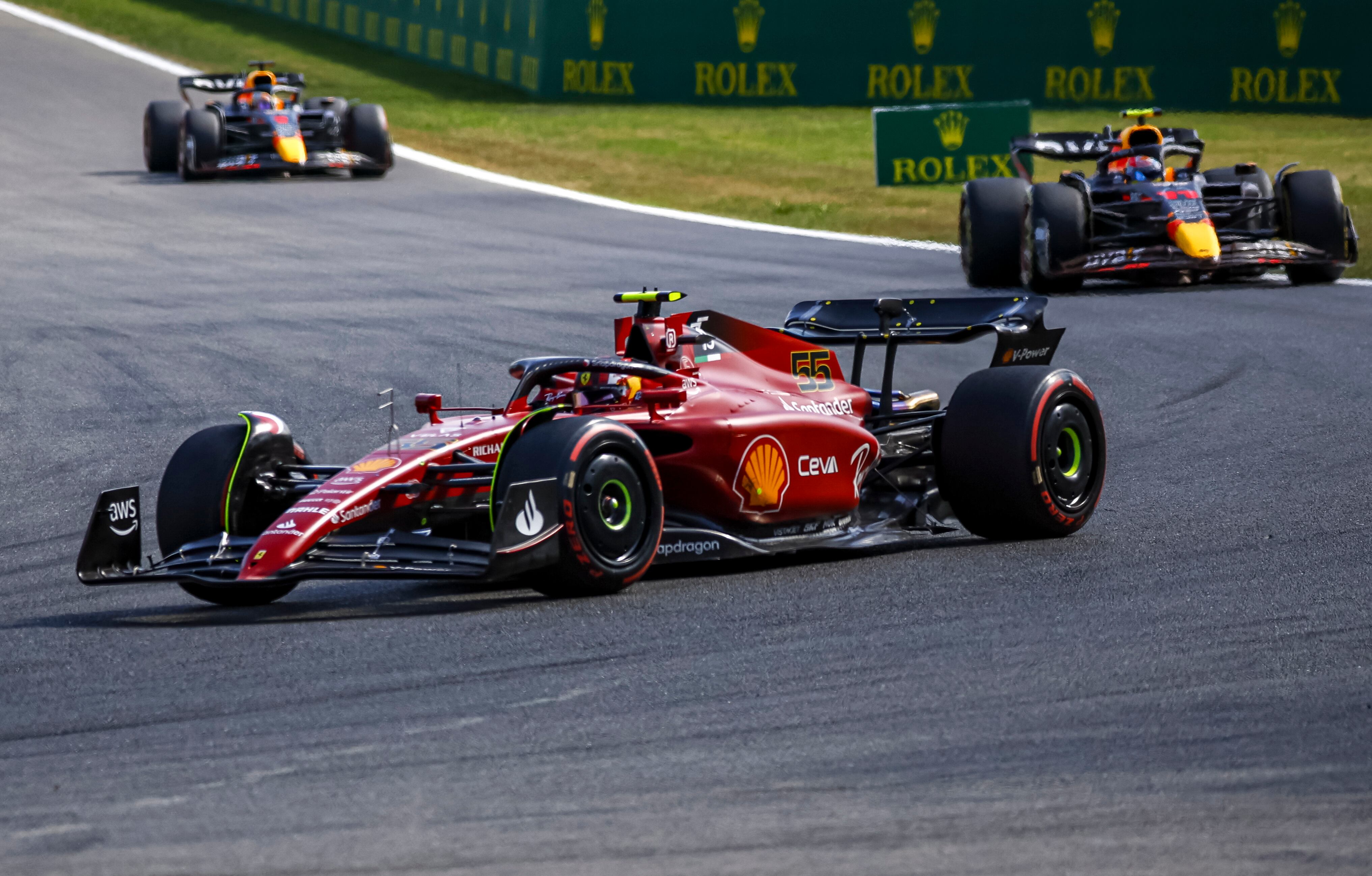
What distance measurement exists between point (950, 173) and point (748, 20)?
331 inches

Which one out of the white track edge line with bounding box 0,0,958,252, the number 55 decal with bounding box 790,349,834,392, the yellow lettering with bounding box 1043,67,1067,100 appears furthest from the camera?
the yellow lettering with bounding box 1043,67,1067,100

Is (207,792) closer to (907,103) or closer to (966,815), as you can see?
(966,815)

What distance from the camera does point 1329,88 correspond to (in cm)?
3319

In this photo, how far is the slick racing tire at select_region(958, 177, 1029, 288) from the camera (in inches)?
677

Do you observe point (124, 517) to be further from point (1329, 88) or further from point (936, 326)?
point (1329, 88)

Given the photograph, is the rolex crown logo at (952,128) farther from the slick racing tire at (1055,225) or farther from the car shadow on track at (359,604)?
the car shadow on track at (359,604)

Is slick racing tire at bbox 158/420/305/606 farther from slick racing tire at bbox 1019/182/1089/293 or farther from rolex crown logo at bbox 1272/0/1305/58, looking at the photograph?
rolex crown logo at bbox 1272/0/1305/58

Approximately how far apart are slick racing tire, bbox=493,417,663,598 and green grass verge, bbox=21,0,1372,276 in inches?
513

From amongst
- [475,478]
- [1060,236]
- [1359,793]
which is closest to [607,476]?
[475,478]

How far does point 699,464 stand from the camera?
7504 millimetres

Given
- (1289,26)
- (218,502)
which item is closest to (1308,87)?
(1289,26)

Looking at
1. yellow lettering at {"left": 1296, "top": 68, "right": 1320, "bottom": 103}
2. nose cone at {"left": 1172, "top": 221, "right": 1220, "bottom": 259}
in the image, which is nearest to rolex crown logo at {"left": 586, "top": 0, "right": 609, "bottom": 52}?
yellow lettering at {"left": 1296, "top": 68, "right": 1320, "bottom": 103}

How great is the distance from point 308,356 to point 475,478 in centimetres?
709

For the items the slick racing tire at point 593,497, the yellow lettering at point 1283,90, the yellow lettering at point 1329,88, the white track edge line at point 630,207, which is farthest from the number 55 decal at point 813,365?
the yellow lettering at point 1329,88
